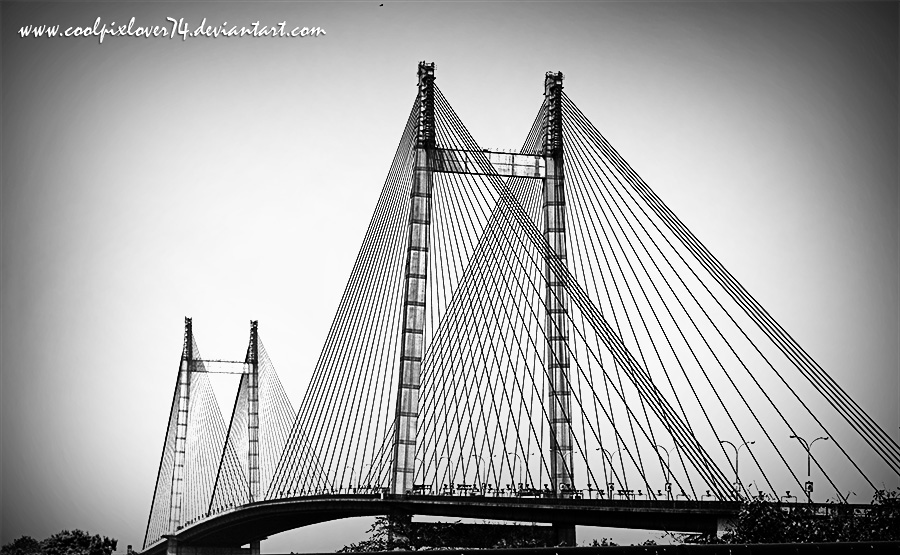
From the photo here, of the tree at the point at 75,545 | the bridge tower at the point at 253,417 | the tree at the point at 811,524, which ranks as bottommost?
the tree at the point at 811,524

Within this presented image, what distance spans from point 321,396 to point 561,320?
1334 centimetres

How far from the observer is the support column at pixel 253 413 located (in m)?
106

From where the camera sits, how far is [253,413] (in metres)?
113

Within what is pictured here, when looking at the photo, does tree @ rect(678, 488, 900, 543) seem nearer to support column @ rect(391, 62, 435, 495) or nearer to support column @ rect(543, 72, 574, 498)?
support column @ rect(543, 72, 574, 498)

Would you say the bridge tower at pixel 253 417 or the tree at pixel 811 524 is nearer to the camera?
the tree at pixel 811 524

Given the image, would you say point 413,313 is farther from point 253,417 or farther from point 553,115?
point 253,417

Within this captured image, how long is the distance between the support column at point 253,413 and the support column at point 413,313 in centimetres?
3797

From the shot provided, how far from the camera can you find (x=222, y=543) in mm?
102125

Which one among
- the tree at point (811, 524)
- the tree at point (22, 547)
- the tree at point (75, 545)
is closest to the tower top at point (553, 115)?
the tree at point (811, 524)

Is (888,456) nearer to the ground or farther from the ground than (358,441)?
nearer to the ground

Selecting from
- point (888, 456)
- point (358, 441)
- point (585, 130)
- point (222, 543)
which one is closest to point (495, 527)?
point (358, 441)

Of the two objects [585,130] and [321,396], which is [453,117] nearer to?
[585,130]

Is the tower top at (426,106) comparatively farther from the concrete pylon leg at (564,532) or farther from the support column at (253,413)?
the support column at (253,413)

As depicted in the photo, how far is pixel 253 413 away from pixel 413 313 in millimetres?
45569
